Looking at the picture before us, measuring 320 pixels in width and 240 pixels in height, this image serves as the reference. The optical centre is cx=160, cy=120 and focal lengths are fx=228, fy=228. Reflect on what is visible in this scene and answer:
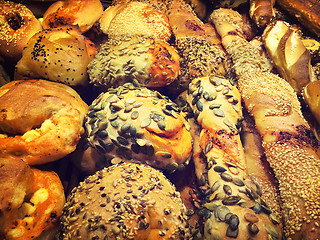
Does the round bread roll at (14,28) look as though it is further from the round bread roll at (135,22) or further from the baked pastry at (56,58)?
the round bread roll at (135,22)

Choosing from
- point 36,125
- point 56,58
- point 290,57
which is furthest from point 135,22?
point 290,57

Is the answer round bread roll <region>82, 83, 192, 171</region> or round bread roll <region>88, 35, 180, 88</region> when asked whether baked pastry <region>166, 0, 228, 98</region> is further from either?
round bread roll <region>82, 83, 192, 171</region>

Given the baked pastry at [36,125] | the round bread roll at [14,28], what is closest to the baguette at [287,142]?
the baked pastry at [36,125]

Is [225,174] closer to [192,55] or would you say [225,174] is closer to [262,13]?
[192,55]

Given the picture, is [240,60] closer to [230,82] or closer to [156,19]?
[230,82]

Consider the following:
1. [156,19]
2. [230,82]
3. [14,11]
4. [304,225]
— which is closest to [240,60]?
[230,82]

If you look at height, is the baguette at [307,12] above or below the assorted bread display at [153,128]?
above
